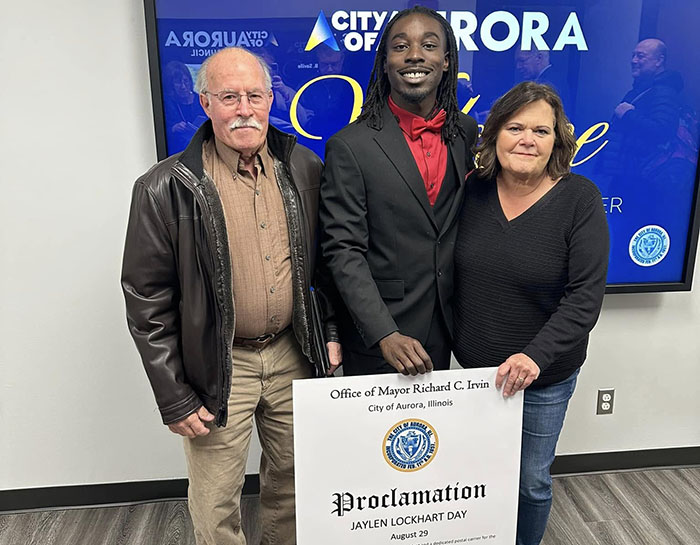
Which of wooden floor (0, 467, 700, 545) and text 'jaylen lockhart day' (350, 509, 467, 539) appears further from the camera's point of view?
wooden floor (0, 467, 700, 545)

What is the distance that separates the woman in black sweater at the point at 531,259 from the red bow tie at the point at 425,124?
0.12 metres

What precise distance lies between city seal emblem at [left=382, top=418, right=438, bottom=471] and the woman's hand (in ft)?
0.67

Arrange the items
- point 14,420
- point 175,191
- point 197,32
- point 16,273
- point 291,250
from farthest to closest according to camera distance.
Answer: point 14,420, point 16,273, point 197,32, point 291,250, point 175,191

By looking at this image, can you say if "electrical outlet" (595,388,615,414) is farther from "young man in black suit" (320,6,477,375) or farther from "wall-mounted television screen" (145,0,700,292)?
"young man in black suit" (320,6,477,375)

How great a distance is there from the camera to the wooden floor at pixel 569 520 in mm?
2084

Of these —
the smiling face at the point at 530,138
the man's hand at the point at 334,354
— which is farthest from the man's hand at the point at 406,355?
the smiling face at the point at 530,138

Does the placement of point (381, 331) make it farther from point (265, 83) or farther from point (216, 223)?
point (265, 83)

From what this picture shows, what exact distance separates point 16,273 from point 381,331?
1.35m

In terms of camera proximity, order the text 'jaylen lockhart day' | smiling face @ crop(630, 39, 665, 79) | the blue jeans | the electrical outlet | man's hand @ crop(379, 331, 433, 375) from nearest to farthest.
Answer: man's hand @ crop(379, 331, 433, 375)
the text 'jaylen lockhart day'
the blue jeans
smiling face @ crop(630, 39, 665, 79)
the electrical outlet

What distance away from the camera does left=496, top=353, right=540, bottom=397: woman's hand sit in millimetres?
1398

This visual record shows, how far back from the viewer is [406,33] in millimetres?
1432

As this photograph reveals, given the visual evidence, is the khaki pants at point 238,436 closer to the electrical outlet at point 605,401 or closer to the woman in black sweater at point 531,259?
the woman in black sweater at point 531,259

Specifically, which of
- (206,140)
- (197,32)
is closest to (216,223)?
(206,140)

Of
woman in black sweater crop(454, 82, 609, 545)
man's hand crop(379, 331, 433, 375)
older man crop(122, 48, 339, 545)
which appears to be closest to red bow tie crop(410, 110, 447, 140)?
woman in black sweater crop(454, 82, 609, 545)
